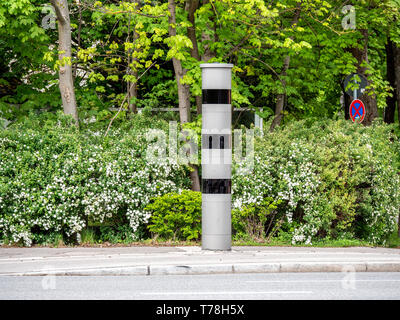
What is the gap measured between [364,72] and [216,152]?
10.3 m

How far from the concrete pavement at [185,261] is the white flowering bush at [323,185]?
1216 millimetres

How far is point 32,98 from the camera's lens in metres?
20.1

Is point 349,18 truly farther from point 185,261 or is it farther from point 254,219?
point 185,261

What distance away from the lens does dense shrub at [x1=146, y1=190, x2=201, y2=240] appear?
14211 mm

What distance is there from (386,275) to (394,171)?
5036mm

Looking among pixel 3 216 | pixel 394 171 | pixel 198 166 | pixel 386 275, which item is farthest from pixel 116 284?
pixel 394 171

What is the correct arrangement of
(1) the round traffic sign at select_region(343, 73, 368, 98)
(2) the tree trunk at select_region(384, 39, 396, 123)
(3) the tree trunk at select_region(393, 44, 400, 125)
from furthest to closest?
(2) the tree trunk at select_region(384, 39, 396, 123) → (3) the tree trunk at select_region(393, 44, 400, 125) → (1) the round traffic sign at select_region(343, 73, 368, 98)

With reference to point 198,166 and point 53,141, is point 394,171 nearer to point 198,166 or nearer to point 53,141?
point 198,166

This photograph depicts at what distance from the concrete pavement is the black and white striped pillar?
437 mm

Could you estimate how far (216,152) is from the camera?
12656 mm

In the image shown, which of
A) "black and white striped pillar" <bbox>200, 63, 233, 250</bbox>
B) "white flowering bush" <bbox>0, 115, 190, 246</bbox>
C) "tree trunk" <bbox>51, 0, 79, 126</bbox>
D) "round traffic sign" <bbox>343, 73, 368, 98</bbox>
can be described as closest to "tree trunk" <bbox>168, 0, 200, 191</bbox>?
"white flowering bush" <bbox>0, 115, 190, 246</bbox>

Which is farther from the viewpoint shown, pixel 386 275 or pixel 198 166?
pixel 198 166

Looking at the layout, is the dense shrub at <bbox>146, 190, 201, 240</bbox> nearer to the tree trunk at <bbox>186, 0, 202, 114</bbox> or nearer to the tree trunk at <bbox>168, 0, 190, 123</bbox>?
the tree trunk at <bbox>168, 0, 190, 123</bbox>

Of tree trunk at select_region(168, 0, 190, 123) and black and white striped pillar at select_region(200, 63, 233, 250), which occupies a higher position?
tree trunk at select_region(168, 0, 190, 123)
